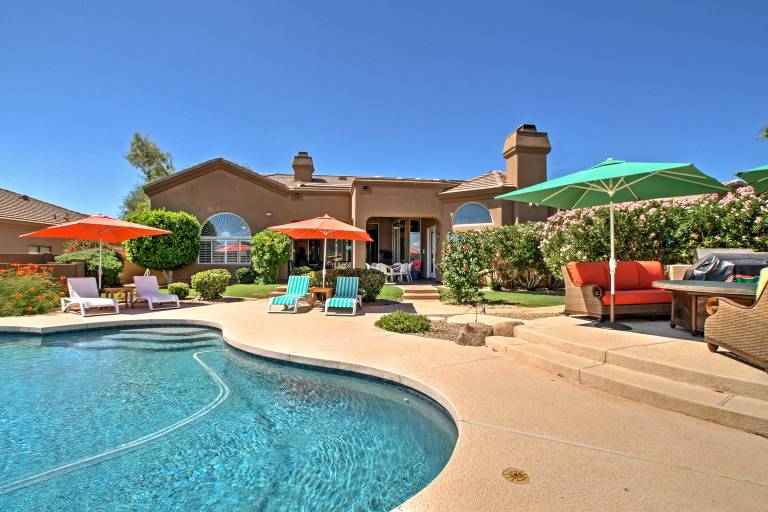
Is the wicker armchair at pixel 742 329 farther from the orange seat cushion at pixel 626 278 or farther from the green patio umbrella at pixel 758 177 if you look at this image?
the orange seat cushion at pixel 626 278

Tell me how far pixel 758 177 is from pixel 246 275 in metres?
18.0

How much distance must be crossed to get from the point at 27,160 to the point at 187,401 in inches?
1256

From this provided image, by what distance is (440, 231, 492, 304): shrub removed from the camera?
11938 mm

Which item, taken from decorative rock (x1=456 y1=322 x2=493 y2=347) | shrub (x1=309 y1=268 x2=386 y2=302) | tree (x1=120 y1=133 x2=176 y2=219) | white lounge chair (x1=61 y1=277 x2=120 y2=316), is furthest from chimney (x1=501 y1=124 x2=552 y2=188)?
tree (x1=120 y1=133 x2=176 y2=219)

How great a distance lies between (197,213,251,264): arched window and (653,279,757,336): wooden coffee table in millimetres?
17699

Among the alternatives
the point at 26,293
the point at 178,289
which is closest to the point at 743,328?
the point at 178,289

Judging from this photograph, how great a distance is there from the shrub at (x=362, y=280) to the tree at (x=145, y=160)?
103 ft

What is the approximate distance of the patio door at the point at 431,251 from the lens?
63.4 ft

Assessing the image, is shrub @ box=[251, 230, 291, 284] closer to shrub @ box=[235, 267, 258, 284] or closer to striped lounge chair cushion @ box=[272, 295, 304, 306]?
shrub @ box=[235, 267, 258, 284]

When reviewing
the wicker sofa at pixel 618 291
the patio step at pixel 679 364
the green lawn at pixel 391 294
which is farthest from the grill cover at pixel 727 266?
the green lawn at pixel 391 294

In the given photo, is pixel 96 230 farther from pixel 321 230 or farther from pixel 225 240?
pixel 321 230

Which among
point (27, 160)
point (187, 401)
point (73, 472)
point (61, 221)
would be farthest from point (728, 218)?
point (27, 160)

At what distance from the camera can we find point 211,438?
159 inches

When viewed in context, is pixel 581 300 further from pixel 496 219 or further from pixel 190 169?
pixel 190 169
